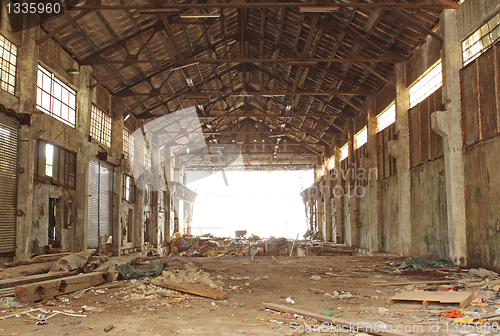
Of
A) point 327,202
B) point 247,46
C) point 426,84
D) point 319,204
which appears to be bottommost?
point 319,204

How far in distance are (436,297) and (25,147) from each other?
11.0m

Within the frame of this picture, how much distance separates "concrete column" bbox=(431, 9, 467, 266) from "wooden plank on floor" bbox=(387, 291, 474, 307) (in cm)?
399

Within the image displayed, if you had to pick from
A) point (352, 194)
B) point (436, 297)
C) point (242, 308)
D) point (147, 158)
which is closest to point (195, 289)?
point (242, 308)

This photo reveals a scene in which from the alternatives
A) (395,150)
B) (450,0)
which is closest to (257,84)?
(395,150)

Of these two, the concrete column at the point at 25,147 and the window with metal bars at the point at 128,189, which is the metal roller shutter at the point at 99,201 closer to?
the window with metal bars at the point at 128,189

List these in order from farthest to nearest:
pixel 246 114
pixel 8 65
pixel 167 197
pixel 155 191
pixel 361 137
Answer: pixel 167 197, pixel 155 191, pixel 246 114, pixel 361 137, pixel 8 65

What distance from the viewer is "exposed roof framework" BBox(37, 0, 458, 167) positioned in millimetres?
12038

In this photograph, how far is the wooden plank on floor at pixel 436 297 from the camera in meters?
6.12

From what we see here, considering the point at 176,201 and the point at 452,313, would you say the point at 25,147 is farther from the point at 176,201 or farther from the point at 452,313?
the point at 176,201

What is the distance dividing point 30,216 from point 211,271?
5.52m

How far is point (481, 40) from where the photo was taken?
32.1ft

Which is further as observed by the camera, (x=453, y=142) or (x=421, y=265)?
(x=421, y=265)

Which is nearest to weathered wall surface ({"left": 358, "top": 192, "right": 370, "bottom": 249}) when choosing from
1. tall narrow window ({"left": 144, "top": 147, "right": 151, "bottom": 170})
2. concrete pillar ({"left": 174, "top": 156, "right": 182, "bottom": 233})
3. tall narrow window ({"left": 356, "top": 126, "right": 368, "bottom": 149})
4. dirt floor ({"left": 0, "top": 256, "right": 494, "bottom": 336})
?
tall narrow window ({"left": 356, "top": 126, "right": 368, "bottom": 149})

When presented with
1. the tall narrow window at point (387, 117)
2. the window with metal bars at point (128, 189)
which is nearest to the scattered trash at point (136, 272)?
the window with metal bars at point (128, 189)
